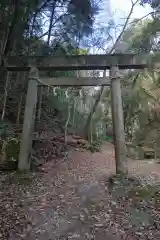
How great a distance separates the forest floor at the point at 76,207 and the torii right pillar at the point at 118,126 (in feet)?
1.30

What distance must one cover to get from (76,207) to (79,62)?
333 cm

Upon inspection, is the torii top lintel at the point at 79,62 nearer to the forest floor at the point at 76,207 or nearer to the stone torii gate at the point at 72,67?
the stone torii gate at the point at 72,67

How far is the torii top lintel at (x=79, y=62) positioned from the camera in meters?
6.42

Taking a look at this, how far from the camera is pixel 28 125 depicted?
6516 mm

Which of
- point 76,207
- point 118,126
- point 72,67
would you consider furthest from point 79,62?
point 76,207

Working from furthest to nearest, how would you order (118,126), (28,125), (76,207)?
(28,125) → (118,126) → (76,207)

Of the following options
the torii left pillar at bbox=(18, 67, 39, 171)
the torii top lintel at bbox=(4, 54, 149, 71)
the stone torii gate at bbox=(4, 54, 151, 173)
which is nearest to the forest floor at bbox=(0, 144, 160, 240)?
the torii left pillar at bbox=(18, 67, 39, 171)

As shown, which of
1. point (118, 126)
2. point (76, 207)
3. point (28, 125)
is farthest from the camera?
point (28, 125)

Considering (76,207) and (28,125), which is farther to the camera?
(28,125)

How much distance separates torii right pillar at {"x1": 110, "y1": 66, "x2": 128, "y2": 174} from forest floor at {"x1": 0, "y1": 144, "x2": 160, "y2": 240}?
0.40m

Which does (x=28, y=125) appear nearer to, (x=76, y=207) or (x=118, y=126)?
(x=118, y=126)

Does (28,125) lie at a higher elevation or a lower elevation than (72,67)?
lower

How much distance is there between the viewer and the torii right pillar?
235 inches

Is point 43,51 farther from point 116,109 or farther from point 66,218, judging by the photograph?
point 66,218
